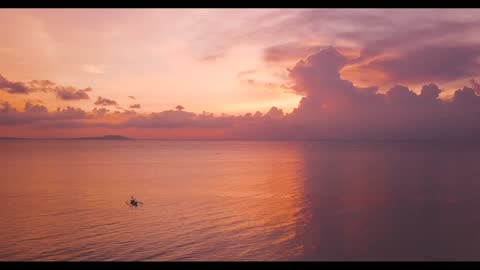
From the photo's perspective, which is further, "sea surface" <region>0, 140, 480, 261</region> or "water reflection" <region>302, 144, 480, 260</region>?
"water reflection" <region>302, 144, 480, 260</region>

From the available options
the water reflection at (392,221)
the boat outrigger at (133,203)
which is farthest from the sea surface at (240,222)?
the boat outrigger at (133,203)

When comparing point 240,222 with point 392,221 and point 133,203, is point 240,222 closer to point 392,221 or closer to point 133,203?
point 133,203

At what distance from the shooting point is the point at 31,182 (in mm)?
87812

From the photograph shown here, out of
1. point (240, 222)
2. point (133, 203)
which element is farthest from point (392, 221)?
point (133, 203)

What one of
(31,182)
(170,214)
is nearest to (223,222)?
(170,214)

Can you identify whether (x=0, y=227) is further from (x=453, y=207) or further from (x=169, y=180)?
(x=453, y=207)

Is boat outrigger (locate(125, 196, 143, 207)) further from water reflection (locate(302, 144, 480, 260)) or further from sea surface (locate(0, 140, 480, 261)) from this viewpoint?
water reflection (locate(302, 144, 480, 260))

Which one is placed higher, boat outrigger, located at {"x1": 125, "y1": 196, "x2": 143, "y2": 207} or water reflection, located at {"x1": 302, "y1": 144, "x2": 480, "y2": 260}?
boat outrigger, located at {"x1": 125, "y1": 196, "x2": 143, "y2": 207}

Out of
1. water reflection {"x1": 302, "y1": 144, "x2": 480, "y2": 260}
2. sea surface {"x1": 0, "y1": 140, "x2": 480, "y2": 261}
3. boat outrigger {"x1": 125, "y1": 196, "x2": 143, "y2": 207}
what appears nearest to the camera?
sea surface {"x1": 0, "y1": 140, "x2": 480, "y2": 261}

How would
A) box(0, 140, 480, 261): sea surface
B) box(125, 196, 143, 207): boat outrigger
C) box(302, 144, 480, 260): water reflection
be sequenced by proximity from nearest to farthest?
box(0, 140, 480, 261): sea surface
box(302, 144, 480, 260): water reflection
box(125, 196, 143, 207): boat outrigger

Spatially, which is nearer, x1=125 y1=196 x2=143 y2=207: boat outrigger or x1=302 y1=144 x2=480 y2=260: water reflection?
x1=302 y1=144 x2=480 y2=260: water reflection

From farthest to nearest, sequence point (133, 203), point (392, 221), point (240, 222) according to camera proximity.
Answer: point (133, 203) < point (392, 221) < point (240, 222)

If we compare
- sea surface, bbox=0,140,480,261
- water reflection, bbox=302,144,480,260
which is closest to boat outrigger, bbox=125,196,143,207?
sea surface, bbox=0,140,480,261
